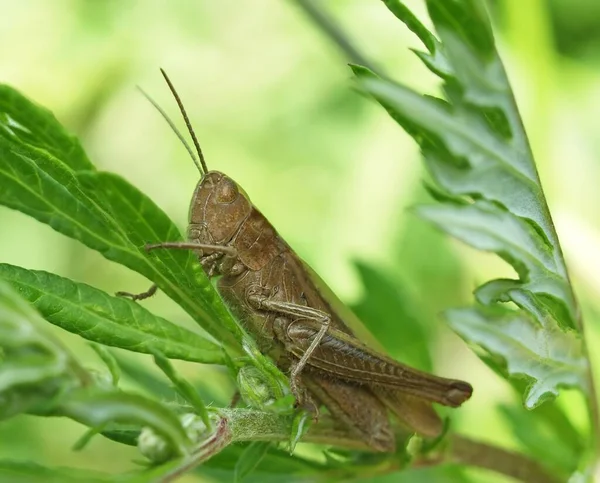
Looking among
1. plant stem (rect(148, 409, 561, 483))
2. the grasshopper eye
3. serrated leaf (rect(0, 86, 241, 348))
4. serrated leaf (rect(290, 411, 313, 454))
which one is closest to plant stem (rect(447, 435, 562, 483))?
plant stem (rect(148, 409, 561, 483))

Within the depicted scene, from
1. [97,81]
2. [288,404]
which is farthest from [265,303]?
[97,81]

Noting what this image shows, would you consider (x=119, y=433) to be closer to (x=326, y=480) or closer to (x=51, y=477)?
(x=51, y=477)

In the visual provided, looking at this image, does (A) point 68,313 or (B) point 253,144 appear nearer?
(A) point 68,313

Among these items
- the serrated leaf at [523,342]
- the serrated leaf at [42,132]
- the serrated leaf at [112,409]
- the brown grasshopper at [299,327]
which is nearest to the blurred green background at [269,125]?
the brown grasshopper at [299,327]

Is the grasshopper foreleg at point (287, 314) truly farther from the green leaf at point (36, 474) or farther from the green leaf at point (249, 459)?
the green leaf at point (36, 474)

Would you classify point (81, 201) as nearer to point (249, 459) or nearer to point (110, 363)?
point (110, 363)

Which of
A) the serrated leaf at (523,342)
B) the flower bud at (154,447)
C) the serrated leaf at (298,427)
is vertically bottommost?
the flower bud at (154,447)

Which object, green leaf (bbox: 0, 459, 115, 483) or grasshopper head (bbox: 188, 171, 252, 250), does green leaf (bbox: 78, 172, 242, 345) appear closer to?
green leaf (bbox: 0, 459, 115, 483)
